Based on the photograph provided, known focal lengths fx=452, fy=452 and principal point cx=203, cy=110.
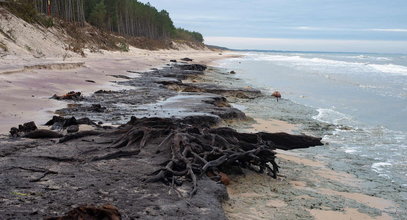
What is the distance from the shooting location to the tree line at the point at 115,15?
51.2 m

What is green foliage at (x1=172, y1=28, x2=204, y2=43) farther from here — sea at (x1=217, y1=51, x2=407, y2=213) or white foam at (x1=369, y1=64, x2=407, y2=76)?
sea at (x1=217, y1=51, x2=407, y2=213)

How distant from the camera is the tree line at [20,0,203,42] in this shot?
51.2 metres

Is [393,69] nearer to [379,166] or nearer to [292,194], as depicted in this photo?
[379,166]

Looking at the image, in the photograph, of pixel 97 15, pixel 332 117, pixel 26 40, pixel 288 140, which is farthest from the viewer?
pixel 97 15

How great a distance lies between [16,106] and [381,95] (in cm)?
1709

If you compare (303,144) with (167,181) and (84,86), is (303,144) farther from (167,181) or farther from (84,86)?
(84,86)

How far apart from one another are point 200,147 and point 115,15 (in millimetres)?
67824

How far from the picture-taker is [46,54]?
89.5ft

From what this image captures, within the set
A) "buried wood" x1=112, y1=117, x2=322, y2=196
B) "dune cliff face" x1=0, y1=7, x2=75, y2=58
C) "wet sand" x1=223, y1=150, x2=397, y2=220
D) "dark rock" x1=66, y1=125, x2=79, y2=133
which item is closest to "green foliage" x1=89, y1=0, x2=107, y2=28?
"dune cliff face" x1=0, y1=7, x2=75, y2=58

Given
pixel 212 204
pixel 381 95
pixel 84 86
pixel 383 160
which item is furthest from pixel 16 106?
pixel 381 95

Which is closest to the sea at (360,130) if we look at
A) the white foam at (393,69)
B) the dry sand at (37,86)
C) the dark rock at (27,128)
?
the dark rock at (27,128)

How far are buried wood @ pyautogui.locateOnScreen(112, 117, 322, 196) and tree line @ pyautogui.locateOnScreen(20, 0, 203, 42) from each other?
34619mm

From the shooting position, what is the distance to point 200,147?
21.9 ft

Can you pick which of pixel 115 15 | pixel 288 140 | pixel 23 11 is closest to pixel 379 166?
pixel 288 140
